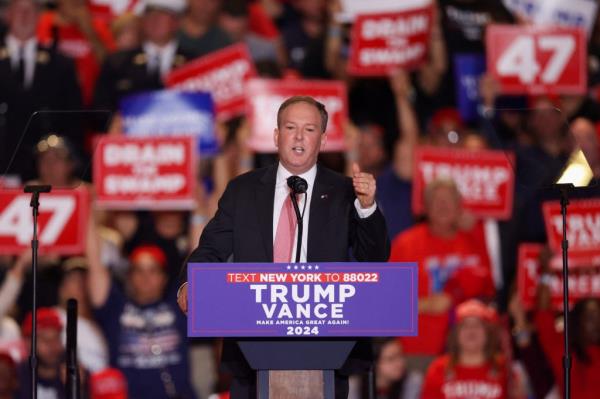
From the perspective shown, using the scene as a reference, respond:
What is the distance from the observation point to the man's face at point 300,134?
15.1 feet

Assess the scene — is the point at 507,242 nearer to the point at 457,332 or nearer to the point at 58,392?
the point at 457,332

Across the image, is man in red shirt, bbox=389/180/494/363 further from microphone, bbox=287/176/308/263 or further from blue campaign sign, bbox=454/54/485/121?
microphone, bbox=287/176/308/263

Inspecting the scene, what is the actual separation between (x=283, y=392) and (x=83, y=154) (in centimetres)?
279

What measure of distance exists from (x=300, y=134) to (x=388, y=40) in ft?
15.3

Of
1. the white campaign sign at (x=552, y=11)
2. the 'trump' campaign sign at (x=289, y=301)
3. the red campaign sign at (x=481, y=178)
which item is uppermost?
the white campaign sign at (x=552, y=11)

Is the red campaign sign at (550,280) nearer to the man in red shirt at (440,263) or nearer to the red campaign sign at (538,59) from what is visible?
the man in red shirt at (440,263)

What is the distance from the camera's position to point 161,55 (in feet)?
30.4

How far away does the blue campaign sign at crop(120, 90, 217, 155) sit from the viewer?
28.5 feet

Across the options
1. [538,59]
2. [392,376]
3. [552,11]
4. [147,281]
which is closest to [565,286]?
[392,376]

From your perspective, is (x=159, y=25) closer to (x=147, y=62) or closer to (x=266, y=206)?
(x=147, y=62)

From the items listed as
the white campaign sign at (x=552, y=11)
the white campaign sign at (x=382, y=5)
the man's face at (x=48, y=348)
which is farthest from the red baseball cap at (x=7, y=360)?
the white campaign sign at (x=552, y=11)

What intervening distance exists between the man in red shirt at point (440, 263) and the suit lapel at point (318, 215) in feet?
11.0

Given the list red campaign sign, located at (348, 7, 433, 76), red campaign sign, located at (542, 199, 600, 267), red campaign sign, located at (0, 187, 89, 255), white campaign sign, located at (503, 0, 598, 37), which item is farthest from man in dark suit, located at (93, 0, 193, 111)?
red campaign sign, located at (542, 199, 600, 267)

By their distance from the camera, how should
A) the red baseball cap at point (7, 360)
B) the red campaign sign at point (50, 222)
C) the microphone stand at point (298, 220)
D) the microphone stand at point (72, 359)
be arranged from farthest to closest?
the red campaign sign at point (50, 222) → the red baseball cap at point (7, 360) → the microphone stand at point (72, 359) → the microphone stand at point (298, 220)
